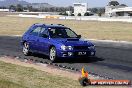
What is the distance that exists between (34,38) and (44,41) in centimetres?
111

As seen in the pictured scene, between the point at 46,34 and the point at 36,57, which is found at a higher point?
the point at 46,34

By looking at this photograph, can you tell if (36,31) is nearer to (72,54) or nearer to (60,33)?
(60,33)

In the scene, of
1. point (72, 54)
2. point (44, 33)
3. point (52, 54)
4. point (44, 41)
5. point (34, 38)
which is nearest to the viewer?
point (72, 54)

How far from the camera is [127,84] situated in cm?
997

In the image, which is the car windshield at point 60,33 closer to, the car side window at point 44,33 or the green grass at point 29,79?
the car side window at point 44,33

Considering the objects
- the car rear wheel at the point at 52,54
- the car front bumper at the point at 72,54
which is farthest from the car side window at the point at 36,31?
the car front bumper at the point at 72,54

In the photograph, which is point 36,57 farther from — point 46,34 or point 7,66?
point 7,66

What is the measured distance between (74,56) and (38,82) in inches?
215

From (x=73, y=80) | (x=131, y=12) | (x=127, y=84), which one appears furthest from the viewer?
(x=131, y=12)

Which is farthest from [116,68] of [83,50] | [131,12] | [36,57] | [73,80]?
[131,12]

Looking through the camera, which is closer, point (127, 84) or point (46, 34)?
point (127, 84)

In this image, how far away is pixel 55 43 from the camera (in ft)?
52.5

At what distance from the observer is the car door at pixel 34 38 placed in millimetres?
17656

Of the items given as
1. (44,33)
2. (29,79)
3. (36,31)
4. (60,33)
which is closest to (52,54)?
(60,33)
